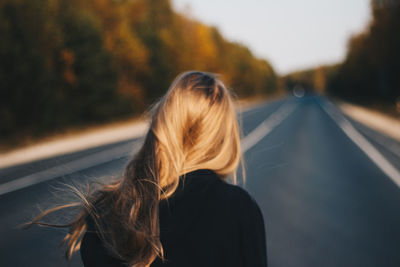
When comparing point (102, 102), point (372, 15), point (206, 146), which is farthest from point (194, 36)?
point (206, 146)

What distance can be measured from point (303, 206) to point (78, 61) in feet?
71.0

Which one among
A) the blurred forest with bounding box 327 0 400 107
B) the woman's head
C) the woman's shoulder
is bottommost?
the blurred forest with bounding box 327 0 400 107

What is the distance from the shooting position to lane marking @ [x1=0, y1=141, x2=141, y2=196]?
264 inches

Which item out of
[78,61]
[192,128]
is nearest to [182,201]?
[192,128]

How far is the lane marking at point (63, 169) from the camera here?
6.70 m

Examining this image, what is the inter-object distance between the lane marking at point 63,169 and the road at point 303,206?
153mm

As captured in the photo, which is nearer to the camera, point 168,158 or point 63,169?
point 168,158

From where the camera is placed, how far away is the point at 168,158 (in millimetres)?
1583

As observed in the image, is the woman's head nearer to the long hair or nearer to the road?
the long hair

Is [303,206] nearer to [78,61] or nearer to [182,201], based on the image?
[182,201]

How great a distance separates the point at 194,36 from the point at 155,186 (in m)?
55.0

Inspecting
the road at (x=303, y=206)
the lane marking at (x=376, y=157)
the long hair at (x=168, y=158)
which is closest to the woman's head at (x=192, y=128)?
the long hair at (x=168, y=158)

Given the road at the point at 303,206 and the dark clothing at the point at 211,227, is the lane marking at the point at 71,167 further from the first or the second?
the dark clothing at the point at 211,227

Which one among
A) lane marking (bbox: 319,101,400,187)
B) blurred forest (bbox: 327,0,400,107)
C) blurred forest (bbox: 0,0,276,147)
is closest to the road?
lane marking (bbox: 319,101,400,187)
